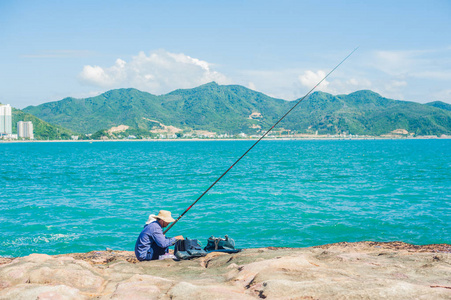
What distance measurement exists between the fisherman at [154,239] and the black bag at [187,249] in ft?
0.75

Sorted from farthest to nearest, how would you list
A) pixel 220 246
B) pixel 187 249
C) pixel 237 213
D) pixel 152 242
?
pixel 237 213 < pixel 220 246 < pixel 187 249 < pixel 152 242

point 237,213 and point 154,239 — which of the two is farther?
point 237,213

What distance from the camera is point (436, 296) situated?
17.1 feet

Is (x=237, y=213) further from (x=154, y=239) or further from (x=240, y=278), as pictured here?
(x=240, y=278)

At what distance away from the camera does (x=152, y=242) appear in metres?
9.20

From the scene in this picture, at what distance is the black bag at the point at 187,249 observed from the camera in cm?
923

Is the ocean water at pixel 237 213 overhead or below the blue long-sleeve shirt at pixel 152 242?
below

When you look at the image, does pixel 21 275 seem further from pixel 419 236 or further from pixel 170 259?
pixel 419 236

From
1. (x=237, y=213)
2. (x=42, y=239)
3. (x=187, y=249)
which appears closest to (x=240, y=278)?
(x=187, y=249)

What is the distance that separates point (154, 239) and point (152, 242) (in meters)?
0.22

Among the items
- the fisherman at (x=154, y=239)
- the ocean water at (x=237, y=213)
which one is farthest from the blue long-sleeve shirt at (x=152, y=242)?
the ocean water at (x=237, y=213)

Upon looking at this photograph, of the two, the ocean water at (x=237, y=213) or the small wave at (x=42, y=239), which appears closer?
the small wave at (x=42, y=239)

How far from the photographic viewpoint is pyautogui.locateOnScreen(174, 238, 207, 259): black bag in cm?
923

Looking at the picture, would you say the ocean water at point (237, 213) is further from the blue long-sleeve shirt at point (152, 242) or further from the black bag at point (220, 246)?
the blue long-sleeve shirt at point (152, 242)
